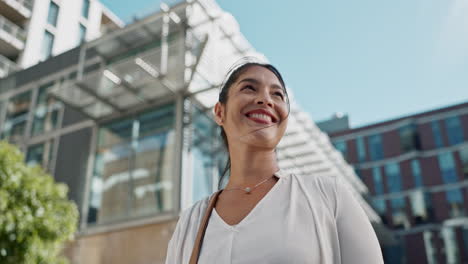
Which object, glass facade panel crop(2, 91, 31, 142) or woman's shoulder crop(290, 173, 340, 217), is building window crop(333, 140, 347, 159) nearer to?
glass facade panel crop(2, 91, 31, 142)

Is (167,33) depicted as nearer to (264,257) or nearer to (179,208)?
(179,208)

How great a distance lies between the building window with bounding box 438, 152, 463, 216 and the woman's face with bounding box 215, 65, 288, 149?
3481 cm

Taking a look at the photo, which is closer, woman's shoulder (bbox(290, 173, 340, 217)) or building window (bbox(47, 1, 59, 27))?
woman's shoulder (bbox(290, 173, 340, 217))

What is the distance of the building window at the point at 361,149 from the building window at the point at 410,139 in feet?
9.71

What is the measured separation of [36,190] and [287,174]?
27.1ft

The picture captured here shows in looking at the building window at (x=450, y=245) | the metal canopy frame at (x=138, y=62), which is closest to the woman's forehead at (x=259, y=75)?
the metal canopy frame at (x=138, y=62)

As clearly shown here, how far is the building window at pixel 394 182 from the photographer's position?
34250 millimetres

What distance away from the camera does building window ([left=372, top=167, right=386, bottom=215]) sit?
3478cm

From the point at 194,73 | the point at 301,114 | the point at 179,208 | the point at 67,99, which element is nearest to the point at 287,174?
the point at 179,208

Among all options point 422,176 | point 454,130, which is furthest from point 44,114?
point 454,130

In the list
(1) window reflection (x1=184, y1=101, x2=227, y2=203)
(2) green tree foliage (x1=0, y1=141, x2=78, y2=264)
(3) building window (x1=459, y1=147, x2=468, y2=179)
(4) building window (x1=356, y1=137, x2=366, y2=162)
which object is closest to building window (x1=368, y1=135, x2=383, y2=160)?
(4) building window (x1=356, y1=137, x2=366, y2=162)

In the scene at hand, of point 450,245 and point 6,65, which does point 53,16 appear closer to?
point 6,65

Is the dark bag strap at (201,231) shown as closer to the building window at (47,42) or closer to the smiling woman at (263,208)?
the smiling woman at (263,208)

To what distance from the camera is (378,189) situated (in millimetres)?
35719
